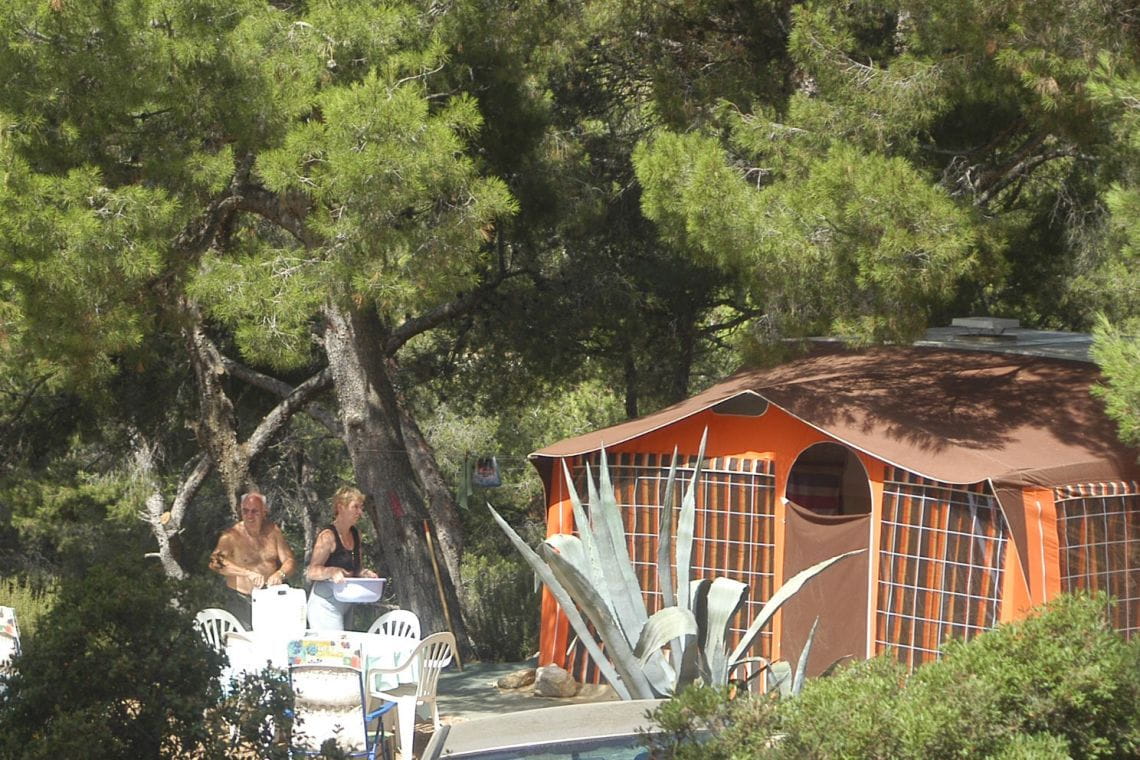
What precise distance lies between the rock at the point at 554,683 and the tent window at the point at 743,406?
1.93 m

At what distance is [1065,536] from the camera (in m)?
6.88

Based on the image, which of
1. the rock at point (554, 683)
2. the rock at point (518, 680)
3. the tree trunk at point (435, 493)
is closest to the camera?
the rock at point (554, 683)

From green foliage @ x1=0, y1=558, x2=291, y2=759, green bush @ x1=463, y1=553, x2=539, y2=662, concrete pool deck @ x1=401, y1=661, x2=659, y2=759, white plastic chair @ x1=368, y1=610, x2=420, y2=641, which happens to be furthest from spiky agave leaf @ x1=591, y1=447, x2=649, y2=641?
green bush @ x1=463, y1=553, x2=539, y2=662

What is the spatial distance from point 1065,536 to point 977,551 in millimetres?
449

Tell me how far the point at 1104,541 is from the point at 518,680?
12.2 ft

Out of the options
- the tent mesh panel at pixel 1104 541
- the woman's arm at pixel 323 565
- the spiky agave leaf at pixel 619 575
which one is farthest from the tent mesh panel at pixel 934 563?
the woman's arm at pixel 323 565

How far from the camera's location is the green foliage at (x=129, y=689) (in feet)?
12.0

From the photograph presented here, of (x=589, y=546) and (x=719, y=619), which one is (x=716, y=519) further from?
(x=719, y=619)

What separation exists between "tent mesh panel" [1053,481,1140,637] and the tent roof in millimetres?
95

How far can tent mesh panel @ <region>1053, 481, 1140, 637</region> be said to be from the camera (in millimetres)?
6887

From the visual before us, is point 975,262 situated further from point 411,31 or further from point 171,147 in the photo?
point 171,147

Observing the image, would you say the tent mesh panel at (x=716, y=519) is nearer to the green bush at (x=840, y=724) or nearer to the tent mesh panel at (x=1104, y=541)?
the tent mesh panel at (x=1104, y=541)

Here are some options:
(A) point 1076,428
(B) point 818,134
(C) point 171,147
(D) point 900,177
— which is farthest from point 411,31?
(A) point 1076,428

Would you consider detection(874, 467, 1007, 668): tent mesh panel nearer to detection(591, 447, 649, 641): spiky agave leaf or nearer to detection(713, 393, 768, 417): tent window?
detection(713, 393, 768, 417): tent window
